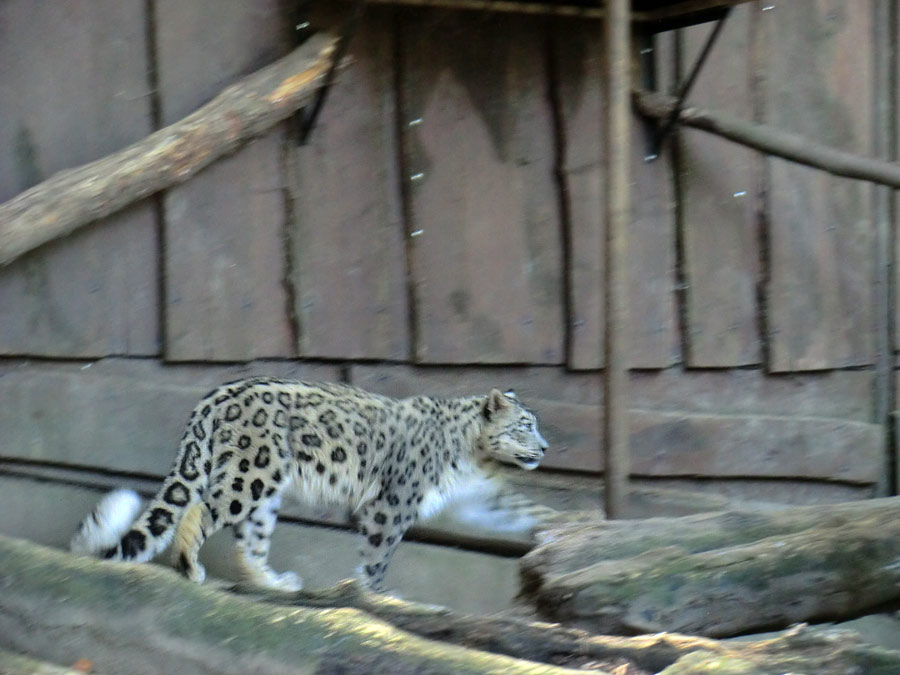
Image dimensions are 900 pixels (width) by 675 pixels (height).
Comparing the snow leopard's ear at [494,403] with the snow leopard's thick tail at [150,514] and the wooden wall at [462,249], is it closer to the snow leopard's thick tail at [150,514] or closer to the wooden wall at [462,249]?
the wooden wall at [462,249]

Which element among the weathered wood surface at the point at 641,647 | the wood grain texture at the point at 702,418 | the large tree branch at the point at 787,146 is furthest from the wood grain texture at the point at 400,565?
the weathered wood surface at the point at 641,647

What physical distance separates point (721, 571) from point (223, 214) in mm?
3063

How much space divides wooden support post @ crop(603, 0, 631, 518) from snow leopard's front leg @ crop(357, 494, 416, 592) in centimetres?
138

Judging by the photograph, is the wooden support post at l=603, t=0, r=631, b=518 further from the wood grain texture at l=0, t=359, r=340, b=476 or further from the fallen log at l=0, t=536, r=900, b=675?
the wood grain texture at l=0, t=359, r=340, b=476

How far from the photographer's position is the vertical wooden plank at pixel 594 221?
5695mm

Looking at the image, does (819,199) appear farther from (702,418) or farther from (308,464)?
(308,464)

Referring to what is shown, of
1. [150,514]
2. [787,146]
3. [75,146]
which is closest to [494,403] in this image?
[150,514]

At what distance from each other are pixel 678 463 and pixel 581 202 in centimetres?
141

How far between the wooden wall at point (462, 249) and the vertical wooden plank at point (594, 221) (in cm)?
1

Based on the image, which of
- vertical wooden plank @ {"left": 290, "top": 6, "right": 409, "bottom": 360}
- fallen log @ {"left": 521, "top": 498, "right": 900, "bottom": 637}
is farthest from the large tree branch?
fallen log @ {"left": 521, "top": 498, "right": 900, "bottom": 637}

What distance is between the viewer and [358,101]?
5586mm

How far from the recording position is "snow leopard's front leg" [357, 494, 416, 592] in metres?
5.53

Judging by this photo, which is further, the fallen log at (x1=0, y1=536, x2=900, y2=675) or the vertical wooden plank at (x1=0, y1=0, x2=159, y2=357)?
the vertical wooden plank at (x1=0, y1=0, x2=159, y2=357)

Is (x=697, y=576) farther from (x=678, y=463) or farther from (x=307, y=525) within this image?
(x=307, y=525)
